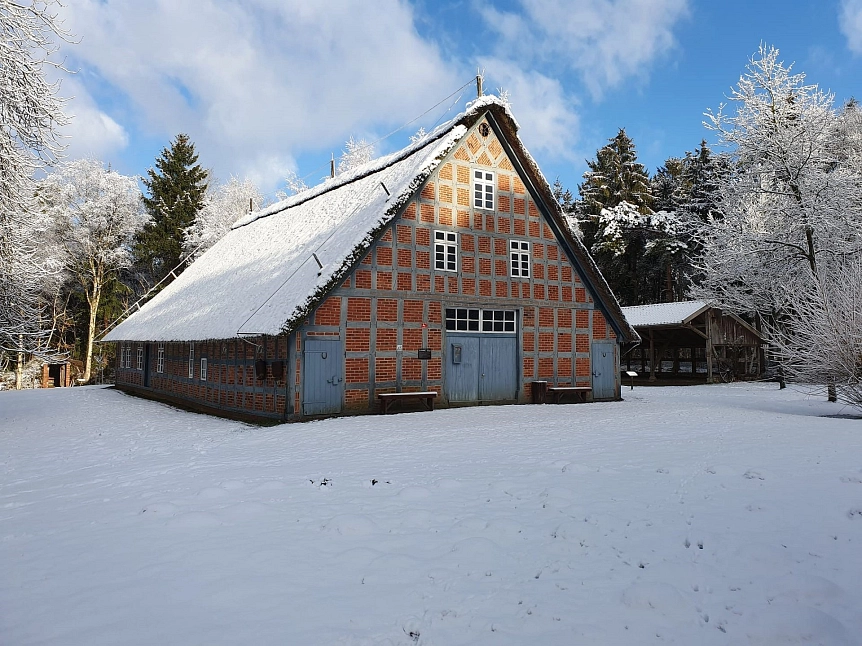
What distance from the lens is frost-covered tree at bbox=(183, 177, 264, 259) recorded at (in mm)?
37688

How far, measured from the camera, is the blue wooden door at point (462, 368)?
1538 cm

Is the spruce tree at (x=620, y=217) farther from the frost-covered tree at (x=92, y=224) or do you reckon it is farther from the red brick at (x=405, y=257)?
the frost-covered tree at (x=92, y=224)

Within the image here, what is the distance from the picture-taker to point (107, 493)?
22.7ft

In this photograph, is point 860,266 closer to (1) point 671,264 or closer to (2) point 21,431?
(2) point 21,431

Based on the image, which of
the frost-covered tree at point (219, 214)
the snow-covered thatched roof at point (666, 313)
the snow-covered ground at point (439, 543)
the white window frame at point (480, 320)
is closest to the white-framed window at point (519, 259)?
the white window frame at point (480, 320)

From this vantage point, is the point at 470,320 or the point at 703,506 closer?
the point at 703,506

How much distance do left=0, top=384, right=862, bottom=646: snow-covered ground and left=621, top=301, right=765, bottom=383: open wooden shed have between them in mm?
19861

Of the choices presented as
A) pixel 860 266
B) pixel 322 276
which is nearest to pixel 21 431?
pixel 322 276

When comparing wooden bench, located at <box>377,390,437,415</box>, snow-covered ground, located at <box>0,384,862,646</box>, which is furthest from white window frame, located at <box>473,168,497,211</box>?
snow-covered ground, located at <box>0,384,862,646</box>

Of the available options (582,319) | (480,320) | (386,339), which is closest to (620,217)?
(582,319)

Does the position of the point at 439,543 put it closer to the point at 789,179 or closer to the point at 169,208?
the point at 789,179

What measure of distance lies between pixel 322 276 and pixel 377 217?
2125 mm

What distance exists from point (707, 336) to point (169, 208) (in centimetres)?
3491

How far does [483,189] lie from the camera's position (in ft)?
53.3
